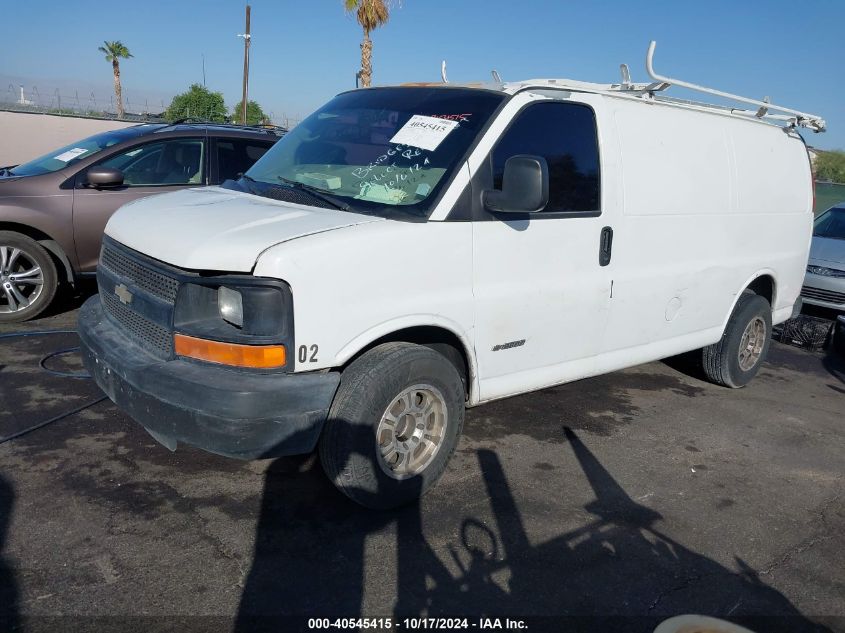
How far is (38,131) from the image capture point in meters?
25.9

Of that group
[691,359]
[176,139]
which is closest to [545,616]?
[691,359]

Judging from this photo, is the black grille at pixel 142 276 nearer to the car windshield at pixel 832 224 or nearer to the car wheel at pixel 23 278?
the car wheel at pixel 23 278

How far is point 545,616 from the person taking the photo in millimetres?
2877

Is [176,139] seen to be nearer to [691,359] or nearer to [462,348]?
[462,348]

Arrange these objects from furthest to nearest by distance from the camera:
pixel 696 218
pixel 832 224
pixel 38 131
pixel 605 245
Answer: pixel 38 131, pixel 832 224, pixel 696 218, pixel 605 245

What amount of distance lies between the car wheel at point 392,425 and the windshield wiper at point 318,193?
0.75 metres

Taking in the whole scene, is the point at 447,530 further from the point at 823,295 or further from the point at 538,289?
the point at 823,295

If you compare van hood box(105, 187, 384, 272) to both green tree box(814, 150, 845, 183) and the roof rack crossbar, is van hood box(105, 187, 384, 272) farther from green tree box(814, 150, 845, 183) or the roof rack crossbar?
green tree box(814, 150, 845, 183)

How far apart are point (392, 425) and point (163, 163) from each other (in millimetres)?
4579

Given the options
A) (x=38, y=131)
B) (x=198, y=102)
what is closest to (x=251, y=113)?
(x=198, y=102)

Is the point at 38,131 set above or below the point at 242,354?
above

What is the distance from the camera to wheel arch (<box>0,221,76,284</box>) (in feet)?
20.6

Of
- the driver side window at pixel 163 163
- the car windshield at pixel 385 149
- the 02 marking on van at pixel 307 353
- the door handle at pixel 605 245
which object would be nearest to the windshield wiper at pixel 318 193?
the car windshield at pixel 385 149

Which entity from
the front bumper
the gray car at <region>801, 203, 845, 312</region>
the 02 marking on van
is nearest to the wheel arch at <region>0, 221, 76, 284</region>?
the front bumper
